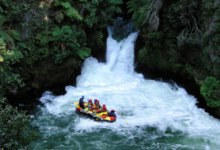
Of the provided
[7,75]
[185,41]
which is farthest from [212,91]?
[7,75]

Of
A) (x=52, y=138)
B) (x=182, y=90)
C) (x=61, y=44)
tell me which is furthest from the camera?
(x=182, y=90)

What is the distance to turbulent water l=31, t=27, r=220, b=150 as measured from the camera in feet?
27.2

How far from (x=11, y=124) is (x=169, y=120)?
7491 millimetres

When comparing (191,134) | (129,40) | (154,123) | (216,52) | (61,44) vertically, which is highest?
(129,40)

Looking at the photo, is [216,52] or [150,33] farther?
[150,33]

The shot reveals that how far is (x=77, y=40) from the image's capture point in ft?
43.1

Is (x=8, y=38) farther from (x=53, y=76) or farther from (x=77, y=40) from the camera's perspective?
(x=77, y=40)

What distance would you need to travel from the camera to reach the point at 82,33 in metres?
13.1

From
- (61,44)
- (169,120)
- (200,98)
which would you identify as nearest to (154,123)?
(169,120)

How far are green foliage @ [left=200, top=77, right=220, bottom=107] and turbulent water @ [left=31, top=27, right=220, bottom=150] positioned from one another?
3.09 ft

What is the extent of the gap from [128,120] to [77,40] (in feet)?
20.9

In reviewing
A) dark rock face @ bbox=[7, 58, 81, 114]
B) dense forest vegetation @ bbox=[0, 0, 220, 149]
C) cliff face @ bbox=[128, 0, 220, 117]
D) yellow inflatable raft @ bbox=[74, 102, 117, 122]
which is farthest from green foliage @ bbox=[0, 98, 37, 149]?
cliff face @ bbox=[128, 0, 220, 117]

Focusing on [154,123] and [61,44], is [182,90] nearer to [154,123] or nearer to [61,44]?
[154,123]

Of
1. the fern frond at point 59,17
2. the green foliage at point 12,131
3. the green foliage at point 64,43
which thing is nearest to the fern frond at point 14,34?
the green foliage at point 64,43
